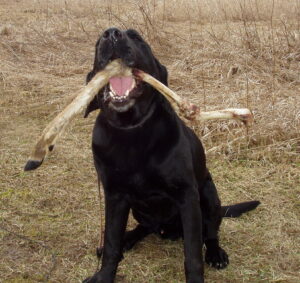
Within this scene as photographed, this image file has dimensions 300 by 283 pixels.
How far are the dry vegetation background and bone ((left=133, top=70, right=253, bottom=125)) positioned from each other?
981 mm

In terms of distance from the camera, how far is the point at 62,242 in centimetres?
336

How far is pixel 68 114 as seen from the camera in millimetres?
2328

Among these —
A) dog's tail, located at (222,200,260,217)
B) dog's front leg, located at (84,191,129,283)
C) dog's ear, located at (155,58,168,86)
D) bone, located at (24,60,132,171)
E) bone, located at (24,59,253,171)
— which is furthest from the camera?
dog's tail, located at (222,200,260,217)

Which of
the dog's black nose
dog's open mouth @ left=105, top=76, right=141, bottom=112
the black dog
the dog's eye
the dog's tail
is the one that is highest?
the dog's black nose

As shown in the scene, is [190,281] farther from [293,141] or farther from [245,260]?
[293,141]

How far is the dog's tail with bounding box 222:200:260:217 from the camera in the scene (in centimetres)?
354

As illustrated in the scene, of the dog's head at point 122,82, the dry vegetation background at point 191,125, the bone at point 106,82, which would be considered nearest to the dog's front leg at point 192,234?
the dry vegetation background at point 191,125

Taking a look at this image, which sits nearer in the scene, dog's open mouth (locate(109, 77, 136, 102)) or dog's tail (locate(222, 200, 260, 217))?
dog's open mouth (locate(109, 77, 136, 102))

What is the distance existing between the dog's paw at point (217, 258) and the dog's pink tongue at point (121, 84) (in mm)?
1126

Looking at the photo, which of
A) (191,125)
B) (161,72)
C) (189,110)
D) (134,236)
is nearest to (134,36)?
(161,72)

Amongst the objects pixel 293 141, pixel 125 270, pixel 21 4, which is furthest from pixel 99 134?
pixel 21 4

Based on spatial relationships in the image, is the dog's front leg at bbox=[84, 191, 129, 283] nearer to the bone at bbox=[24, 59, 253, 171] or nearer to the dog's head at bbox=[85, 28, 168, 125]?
the dog's head at bbox=[85, 28, 168, 125]

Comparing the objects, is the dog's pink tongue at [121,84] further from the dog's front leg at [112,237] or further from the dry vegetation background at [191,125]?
the dry vegetation background at [191,125]

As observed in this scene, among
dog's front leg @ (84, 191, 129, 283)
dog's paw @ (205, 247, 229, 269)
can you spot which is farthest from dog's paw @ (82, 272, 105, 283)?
dog's paw @ (205, 247, 229, 269)
